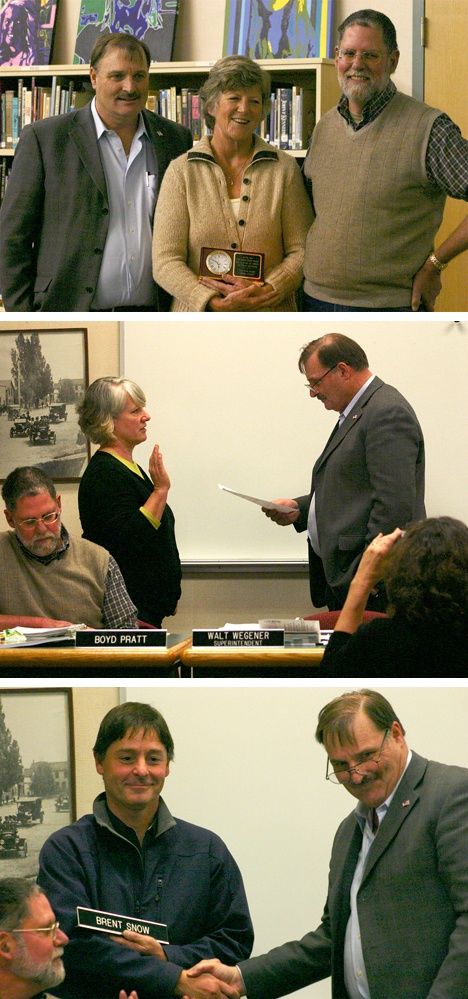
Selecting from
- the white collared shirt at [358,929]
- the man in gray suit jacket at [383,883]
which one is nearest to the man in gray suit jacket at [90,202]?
the man in gray suit jacket at [383,883]

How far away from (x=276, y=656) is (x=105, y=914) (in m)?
0.58

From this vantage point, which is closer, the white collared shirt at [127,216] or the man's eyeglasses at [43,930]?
the man's eyeglasses at [43,930]

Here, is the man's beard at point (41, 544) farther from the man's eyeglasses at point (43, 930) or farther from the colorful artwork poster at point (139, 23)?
the colorful artwork poster at point (139, 23)

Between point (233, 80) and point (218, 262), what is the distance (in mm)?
461

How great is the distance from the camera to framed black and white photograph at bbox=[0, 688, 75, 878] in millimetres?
2225

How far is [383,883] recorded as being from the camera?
2037 mm

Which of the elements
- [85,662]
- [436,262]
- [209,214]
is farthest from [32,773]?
[436,262]

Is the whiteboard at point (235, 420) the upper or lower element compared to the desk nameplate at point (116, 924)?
upper

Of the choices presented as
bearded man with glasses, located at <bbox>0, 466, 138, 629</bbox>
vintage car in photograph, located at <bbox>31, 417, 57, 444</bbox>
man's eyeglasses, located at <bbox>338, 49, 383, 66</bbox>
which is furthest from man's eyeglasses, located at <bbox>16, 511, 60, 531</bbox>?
man's eyeglasses, located at <bbox>338, 49, 383, 66</bbox>

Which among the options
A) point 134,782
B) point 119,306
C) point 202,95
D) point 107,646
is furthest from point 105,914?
point 202,95

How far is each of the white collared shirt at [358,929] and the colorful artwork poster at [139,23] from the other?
11.1ft

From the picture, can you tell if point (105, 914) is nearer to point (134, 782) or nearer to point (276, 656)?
point (134, 782)

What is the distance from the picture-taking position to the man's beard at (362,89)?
2.81 meters

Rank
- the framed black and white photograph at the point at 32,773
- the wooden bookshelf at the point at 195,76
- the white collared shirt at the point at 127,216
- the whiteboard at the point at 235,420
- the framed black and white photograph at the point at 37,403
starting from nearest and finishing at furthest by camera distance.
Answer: the framed black and white photograph at the point at 32,773 < the framed black and white photograph at the point at 37,403 < the white collared shirt at the point at 127,216 < the whiteboard at the point at 235,420 < the wooden bookshelf at the point at 195,76
